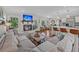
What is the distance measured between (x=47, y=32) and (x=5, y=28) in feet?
2.29

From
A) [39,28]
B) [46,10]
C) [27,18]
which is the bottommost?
[39,28]

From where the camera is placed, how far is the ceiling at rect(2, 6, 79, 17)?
2.45 meters

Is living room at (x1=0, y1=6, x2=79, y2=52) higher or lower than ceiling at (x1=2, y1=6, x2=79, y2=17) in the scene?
lower

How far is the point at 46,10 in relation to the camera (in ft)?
8.15

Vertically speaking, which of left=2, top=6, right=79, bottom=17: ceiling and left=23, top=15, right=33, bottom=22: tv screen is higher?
left=2, top=6, right=79, bottom=17: ceiling

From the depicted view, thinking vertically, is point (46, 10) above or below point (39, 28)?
above

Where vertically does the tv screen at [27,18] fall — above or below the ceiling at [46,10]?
below

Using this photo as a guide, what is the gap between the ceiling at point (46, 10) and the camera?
2453 millimetres

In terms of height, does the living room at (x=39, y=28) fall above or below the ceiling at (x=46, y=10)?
below

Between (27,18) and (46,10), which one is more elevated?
(46,10)
